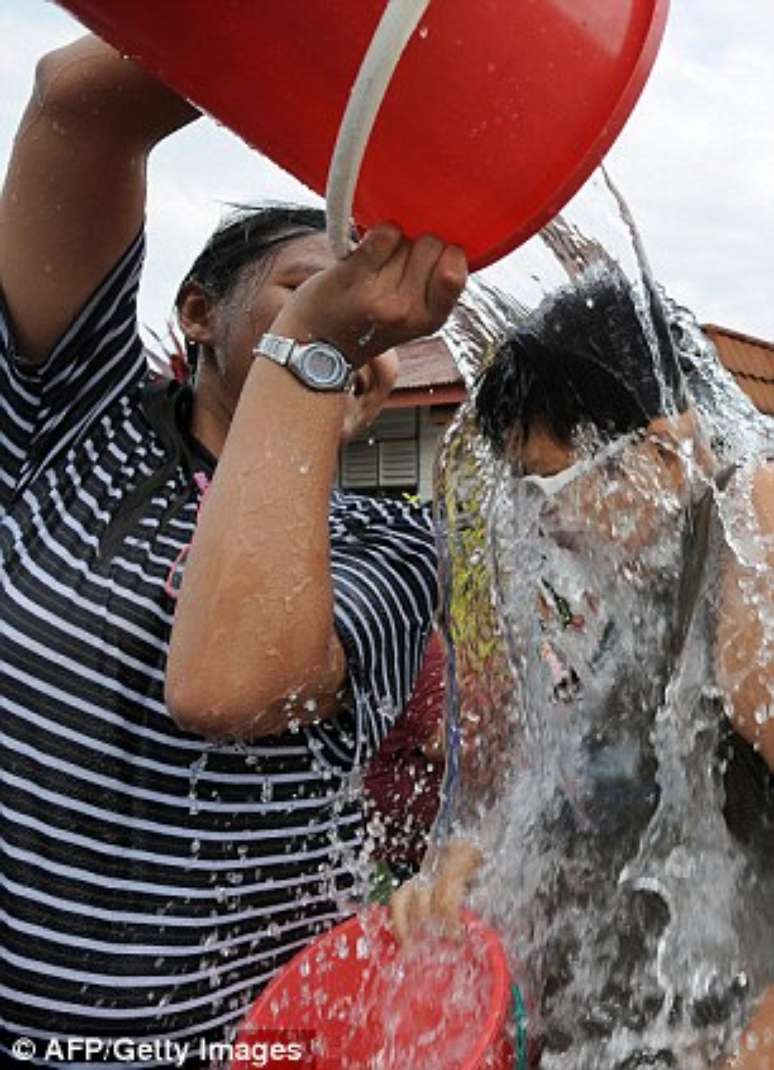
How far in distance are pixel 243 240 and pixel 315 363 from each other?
537mm

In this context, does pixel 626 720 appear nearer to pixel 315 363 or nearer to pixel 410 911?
pixel 410 911

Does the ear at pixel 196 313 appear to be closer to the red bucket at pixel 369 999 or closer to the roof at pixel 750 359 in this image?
the red bucket at pixel 369 999

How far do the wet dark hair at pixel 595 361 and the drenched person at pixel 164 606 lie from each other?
0.25m

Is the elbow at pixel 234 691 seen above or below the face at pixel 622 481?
below

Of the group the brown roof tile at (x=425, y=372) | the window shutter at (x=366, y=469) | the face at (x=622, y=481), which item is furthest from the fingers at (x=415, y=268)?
the window shutter at (x=366, y=469)

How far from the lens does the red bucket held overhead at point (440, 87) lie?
1188 millimetres

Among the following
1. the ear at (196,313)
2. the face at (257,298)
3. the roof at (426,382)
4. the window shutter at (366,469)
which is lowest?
the window shutter at (366,469)

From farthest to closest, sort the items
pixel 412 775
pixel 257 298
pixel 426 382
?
pixel 426 382 → pixel 412 775 → pixel 257 298

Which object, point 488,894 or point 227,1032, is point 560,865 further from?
point 227,1032

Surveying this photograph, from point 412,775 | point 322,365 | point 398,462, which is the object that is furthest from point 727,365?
point 322,365

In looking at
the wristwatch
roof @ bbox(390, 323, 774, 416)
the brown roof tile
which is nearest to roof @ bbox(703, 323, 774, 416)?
roof @ bbox(390, 323, 774, 416)

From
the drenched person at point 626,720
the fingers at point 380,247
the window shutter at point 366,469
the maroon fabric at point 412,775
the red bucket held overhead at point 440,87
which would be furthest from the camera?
the window shutter at point 366,469

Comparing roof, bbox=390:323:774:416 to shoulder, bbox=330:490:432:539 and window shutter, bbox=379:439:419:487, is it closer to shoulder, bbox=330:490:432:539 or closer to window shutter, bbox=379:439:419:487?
window shutter, bbox=379:439:419:487

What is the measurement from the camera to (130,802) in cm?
156
